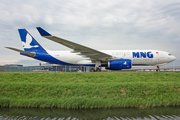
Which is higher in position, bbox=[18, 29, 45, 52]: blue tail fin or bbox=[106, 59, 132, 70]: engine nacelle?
bbox=[18, 29, 45, 52]: blue tail fin

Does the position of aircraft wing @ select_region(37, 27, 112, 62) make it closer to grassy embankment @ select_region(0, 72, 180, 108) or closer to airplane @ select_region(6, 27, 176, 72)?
airplane @ select_region(6, 27, 176, 72)

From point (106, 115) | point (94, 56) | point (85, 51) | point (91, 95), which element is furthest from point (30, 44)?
point (106, 115)

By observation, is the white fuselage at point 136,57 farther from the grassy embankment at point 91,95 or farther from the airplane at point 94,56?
the grassy embankment at point 91,95

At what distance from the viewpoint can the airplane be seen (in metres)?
17.4

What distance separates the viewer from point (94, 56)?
1788 cm

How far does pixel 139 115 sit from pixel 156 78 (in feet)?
22.2

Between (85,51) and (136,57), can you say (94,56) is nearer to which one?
(85,51)

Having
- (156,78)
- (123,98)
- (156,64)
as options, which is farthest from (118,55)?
(123,98)

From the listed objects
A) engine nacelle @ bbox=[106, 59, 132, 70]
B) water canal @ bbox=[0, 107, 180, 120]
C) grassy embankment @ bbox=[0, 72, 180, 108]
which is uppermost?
engine nacelle @ bbox=[106, 59, 132, 70]

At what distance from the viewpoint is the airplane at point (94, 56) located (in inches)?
686

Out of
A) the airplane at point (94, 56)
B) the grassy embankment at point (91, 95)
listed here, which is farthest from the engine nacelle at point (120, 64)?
the grassy embankment at point (91, 95)

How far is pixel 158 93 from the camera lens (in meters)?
9.60

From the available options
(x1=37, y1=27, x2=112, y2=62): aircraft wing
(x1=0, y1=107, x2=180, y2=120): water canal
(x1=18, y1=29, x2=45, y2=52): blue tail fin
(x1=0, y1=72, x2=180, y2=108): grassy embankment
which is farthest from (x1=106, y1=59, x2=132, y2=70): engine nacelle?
(x1=18, y1=29, x2=45, y2=52): blue tail fin

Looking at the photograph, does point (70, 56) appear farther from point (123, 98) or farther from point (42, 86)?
point (123, 98)
